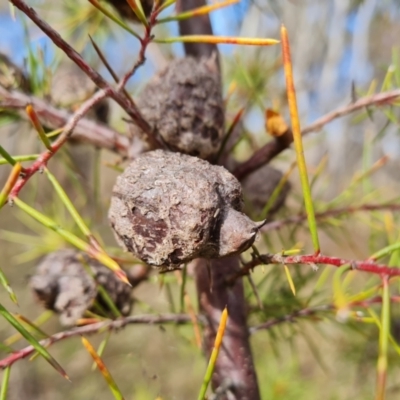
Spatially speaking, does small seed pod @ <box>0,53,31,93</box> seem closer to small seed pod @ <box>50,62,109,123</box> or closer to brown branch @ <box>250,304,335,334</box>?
small seed pod @ <box>50,62,109,123</box>

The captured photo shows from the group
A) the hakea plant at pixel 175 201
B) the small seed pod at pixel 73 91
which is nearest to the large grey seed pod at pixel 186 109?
the hakea plant at pixel 175 201

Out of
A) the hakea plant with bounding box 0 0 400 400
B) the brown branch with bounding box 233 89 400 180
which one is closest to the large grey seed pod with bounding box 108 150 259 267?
the hakea plant with bounding box 0 0 400 400

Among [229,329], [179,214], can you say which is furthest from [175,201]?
[229,329]

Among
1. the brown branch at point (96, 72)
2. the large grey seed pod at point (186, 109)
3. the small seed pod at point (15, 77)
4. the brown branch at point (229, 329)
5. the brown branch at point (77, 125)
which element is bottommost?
the brown branch at point (229, 329)

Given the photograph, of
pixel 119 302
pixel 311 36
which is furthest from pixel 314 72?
pixel 119 302

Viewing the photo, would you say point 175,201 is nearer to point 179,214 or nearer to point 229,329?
point 179,214

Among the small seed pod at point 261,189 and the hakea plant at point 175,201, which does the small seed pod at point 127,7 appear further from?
the small seed pod at point 261,189

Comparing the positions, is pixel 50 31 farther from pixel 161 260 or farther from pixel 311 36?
pixel 311 36
